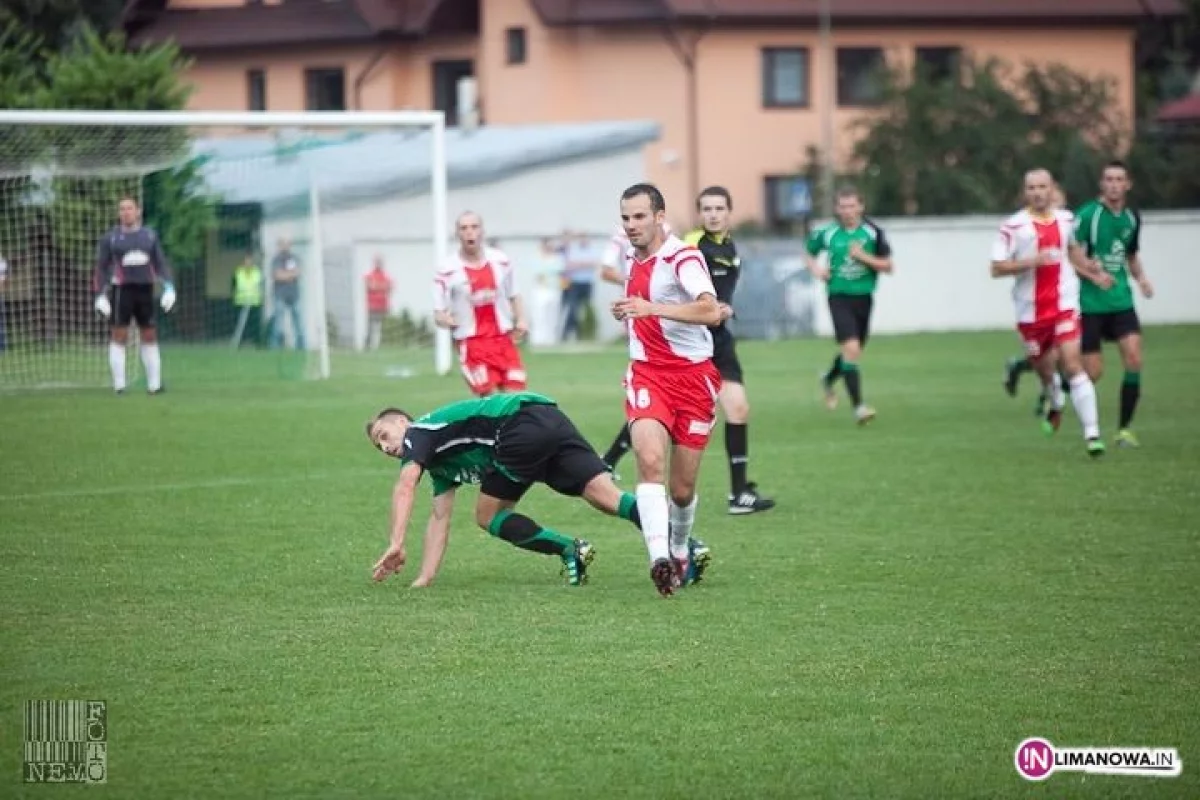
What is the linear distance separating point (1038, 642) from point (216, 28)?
48.7 meters

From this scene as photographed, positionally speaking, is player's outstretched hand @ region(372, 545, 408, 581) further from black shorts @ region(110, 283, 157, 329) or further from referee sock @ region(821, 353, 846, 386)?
black shorts @ region(110, 283, 157, 329)

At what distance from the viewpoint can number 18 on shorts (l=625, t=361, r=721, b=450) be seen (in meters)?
10.4

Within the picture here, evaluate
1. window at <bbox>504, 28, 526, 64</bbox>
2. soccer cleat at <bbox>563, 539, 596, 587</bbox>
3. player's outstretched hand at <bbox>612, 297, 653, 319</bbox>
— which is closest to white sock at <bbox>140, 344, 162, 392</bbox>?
soccer cleat at <bbox>563, 539, 596, 587</bbox>

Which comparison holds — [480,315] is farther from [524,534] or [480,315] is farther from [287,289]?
[287,289]

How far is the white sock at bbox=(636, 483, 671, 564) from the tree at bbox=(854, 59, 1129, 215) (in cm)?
3677

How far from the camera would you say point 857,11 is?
50.2 m

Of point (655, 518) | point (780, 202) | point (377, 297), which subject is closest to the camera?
point (655, 518)

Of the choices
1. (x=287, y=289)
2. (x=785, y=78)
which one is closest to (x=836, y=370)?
(x=287, y=289)

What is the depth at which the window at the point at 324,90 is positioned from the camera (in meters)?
54.3

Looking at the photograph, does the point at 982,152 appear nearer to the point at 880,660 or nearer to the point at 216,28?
the point at 216,28

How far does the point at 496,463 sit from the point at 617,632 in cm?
147

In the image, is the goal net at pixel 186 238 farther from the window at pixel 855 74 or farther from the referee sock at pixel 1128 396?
the window at pixel 855 74

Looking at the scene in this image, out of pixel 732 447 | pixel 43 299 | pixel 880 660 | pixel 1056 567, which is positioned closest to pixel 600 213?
pixel 43 299

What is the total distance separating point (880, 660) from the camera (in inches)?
344
